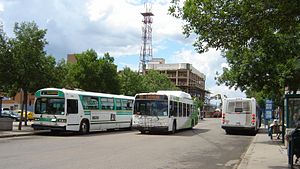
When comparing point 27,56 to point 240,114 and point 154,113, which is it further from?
point 240,114

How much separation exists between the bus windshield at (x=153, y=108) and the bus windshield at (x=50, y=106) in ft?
17.0

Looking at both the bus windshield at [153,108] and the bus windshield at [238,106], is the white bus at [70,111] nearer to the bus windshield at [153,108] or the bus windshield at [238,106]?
the bus windshield at [153,108]

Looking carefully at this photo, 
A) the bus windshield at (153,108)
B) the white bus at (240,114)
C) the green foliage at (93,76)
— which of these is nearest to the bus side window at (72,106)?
the bus windshield at (153,108)

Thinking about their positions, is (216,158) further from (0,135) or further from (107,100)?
(107,100)

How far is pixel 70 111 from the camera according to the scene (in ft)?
78.0

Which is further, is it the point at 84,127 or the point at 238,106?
the point at 238,106

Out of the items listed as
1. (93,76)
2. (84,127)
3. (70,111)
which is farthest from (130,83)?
(70,111)

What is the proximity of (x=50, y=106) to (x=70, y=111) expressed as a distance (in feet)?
4.05

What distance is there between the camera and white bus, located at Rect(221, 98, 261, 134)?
29.1 m

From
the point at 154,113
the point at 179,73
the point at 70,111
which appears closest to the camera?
the point at 70,111

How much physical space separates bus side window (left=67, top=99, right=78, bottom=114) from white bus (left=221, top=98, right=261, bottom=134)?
37.6 ft

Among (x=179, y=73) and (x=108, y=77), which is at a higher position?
(x=179, y=73)

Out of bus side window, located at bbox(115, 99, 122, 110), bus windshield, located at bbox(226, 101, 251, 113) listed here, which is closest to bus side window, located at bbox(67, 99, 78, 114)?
bus side window, located at bbox(115, 99, 122, 110)

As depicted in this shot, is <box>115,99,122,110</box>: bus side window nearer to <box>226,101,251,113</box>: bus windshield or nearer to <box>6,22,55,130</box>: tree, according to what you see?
<box>6,22,55,130</box>: tree
